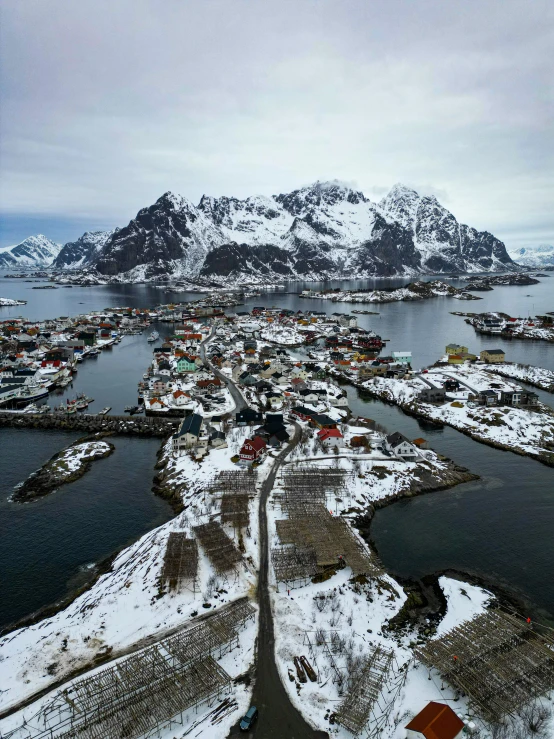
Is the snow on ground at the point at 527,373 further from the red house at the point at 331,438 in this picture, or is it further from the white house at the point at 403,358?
the red house at the point at 331,438

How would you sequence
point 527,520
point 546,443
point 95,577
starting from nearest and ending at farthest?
point 95,577 < point 527,520 < point 546,443

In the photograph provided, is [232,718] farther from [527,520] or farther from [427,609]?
[527,520]

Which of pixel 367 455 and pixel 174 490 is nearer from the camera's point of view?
pixel 174 490

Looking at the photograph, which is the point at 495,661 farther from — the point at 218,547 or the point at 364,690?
the point at 218,547

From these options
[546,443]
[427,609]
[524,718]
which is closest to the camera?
[524,718]

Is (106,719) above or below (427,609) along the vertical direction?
above

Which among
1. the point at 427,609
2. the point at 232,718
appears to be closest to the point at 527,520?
the point at 427,609
